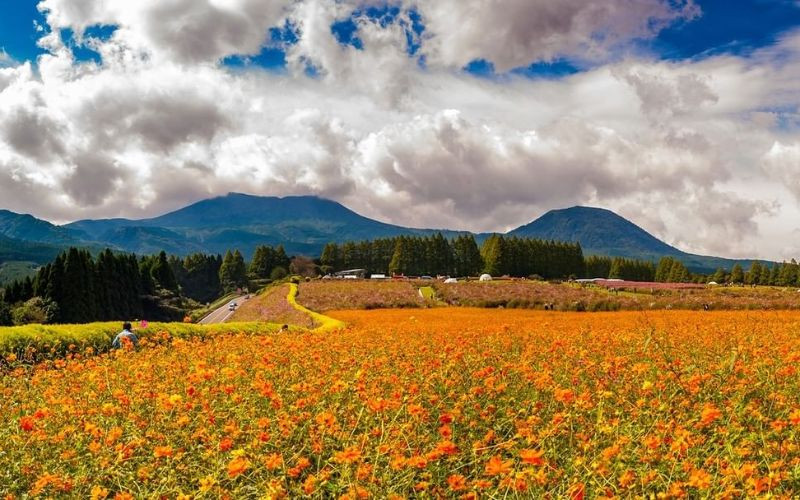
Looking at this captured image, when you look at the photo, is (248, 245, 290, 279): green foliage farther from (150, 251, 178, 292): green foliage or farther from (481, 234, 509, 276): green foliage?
(481, 234, 509, 276): green foliage

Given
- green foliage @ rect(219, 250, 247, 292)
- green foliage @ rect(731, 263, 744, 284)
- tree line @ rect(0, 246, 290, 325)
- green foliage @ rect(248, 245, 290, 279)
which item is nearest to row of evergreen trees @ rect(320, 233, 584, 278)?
green foliage @ rect(248, 245, 290, 279)

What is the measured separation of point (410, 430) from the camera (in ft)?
13.5

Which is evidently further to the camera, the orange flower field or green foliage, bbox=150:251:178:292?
green foliage, bbox=150:251:178:292

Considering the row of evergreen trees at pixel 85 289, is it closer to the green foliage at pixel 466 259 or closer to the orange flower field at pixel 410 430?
the orange flower field at pixel 410 430

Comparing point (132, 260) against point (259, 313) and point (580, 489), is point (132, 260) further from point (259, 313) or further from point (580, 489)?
point (580, 489)

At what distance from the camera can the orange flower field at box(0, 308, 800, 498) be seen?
10.5 ft

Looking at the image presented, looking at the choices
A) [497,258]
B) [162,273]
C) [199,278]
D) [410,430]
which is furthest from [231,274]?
[410,430]

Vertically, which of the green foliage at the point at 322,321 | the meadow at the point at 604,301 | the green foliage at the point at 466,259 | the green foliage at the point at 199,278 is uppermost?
the green foliage at the point at 466,259

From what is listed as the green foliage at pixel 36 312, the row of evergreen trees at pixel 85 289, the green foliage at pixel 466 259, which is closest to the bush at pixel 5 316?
the green foliage at pixel 36 312

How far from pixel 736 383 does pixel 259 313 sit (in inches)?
1704

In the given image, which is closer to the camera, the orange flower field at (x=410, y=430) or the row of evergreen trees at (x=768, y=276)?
the orange flower field at (x=410, y=430)

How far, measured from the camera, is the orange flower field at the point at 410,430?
3.19 metres

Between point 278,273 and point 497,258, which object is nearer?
point 497,258

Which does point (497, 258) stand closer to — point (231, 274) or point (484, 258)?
point (484, 258)
